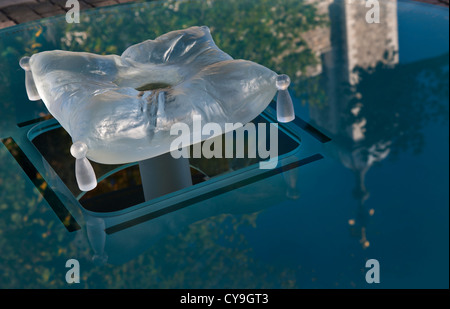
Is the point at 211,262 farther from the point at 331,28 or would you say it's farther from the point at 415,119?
the point at 331,28

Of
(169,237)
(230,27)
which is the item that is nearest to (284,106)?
(169,237)

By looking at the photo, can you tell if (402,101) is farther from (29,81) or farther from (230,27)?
(29,81)

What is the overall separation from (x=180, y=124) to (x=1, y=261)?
0.48 metres

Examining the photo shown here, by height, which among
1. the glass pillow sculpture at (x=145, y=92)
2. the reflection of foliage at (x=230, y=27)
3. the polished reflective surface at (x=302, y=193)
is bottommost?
the polished reflective surface at (x=302, y=193)

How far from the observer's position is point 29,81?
6.17 ft

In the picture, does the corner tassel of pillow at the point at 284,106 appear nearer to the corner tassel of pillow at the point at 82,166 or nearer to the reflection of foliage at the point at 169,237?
the reflection of foliage at the point at 169,237

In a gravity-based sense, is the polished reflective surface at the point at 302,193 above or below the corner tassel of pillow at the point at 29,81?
below

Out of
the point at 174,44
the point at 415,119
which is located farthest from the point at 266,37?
the point at 415,119

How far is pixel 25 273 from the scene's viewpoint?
4.33 ft

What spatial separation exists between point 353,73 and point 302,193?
1.85 ft

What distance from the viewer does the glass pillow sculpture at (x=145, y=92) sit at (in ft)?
4.76

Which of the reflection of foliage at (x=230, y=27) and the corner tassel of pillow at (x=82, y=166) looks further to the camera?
the reflection of foliage at (x=230, y=27)

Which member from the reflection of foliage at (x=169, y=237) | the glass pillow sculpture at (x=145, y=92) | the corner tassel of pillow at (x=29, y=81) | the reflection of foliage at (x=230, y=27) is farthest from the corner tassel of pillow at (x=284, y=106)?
the corner tassel of pillow at (x=29, y=81)
